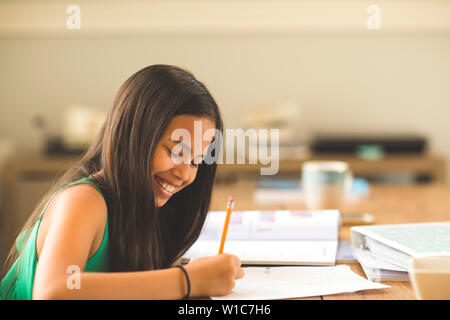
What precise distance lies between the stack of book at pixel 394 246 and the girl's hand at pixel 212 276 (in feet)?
0.65

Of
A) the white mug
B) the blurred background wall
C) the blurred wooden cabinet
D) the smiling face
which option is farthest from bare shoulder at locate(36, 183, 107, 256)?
the blurred background wall

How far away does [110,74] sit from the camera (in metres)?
2.72

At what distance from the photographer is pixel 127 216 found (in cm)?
70

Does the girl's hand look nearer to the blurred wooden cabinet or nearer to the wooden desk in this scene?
the wooden desk

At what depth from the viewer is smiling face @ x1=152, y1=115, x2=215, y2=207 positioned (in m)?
0.72

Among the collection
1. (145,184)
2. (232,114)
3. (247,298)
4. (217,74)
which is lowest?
(247,298)

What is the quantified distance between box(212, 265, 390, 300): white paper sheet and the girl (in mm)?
26

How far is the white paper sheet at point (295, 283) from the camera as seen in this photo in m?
0.60

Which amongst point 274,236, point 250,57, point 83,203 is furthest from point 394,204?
point 250,57

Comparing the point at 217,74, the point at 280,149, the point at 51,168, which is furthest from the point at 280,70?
the point at 51,168

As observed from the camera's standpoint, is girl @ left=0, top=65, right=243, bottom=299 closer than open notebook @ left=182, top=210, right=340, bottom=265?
Yes

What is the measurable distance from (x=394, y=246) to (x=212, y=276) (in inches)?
10.0
